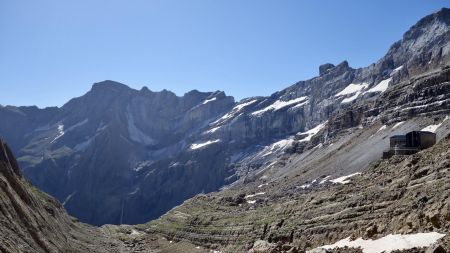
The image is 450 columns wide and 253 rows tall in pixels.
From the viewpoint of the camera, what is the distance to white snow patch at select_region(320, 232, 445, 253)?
34562mm

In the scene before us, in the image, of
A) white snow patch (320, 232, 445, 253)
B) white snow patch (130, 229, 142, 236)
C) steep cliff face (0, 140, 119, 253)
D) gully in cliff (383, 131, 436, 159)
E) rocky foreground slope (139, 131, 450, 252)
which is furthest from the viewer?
white snow patch (130, 229, 142, 236)

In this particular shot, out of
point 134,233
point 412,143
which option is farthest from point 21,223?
point 134,233

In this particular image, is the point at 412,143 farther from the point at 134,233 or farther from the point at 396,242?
the point at 134,233

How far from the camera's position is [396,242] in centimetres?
3778

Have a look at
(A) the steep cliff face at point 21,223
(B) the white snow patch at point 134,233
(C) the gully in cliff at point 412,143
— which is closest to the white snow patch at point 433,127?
(C) the gully in cliff at point 412,143

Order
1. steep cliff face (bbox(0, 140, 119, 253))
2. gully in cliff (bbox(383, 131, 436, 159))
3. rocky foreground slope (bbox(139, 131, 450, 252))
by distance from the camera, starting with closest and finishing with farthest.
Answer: steep cliff face (bbox(0, 140, 119, 253)) → rocky foreground slope (bbox(139, 131, 450, 252)) → gully in cliff (bbox(383, 131, 436, 159))

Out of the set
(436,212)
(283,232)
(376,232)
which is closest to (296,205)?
(283,232)

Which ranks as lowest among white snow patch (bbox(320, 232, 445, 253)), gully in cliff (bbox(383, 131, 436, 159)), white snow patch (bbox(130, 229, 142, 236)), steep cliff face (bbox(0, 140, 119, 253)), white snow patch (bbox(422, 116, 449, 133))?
white snow patch (bbox(130, 229, 142, 236))

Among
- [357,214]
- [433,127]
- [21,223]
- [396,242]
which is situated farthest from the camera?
[433,127]

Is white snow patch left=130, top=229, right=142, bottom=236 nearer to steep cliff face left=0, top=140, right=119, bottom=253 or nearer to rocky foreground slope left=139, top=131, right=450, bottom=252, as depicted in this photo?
rocky foreground slope left=139, top=131, right=450, bottom=252

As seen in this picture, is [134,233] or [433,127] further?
[134,233]

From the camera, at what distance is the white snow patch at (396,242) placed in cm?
3456

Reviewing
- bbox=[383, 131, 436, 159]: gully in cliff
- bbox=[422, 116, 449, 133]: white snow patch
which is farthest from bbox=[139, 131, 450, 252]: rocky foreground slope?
bbox=[422, 116, 449, 133]: white snow patch

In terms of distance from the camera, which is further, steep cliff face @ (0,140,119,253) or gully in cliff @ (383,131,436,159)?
gully in cliff @ (383,131,436,159)
